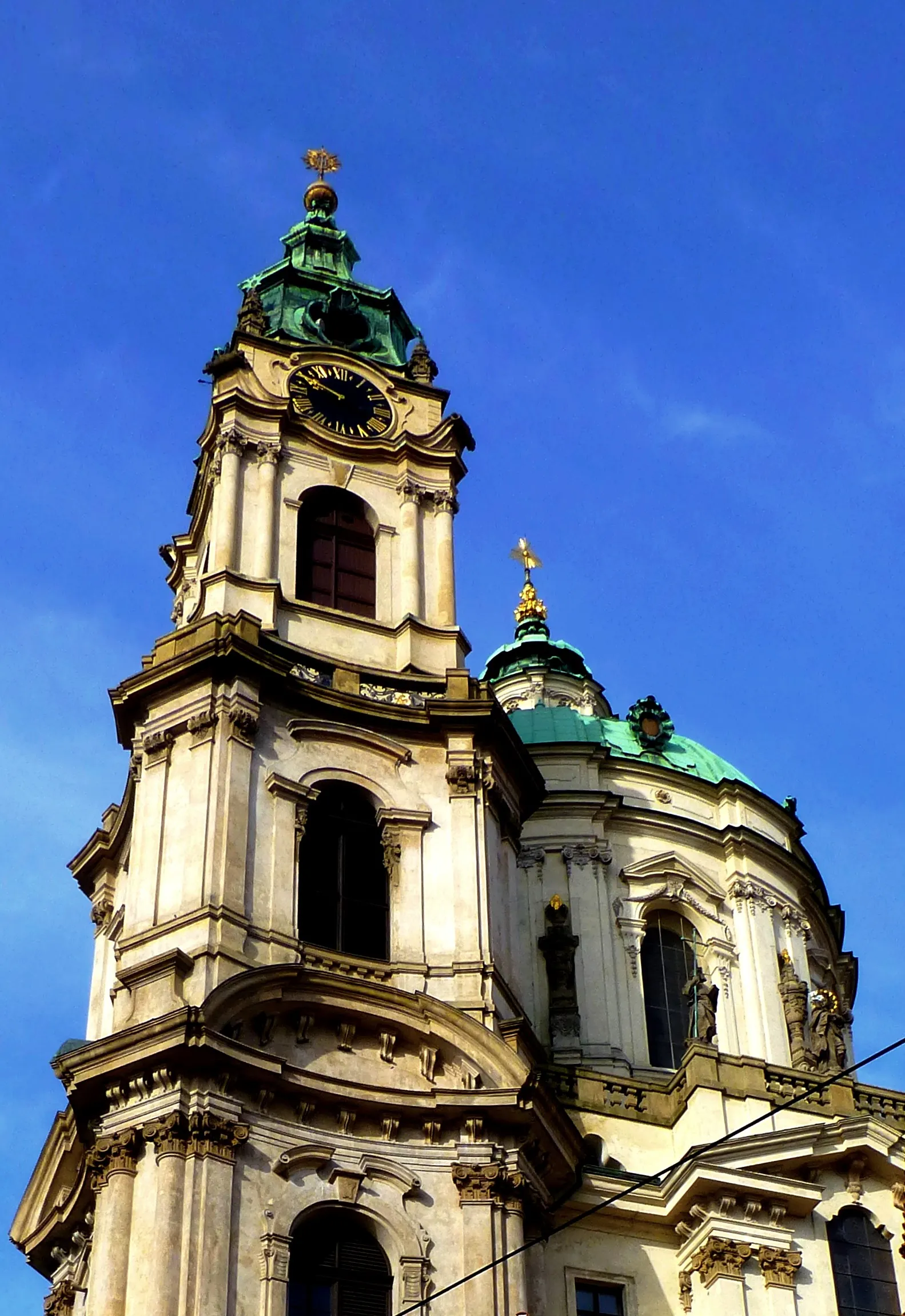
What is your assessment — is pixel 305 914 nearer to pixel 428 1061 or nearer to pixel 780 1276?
pixel 428 1061

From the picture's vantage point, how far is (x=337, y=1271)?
97.0 ft

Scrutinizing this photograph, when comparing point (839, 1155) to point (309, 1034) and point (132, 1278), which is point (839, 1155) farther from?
point (132, 1278)

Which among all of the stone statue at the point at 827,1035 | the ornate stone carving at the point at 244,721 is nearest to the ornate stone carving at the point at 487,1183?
the ornate stone carving at the point at 244,721

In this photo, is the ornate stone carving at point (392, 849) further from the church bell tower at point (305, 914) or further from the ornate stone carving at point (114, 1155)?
the ornate stone carving at point (114, 1155)

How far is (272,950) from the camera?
32125 mm

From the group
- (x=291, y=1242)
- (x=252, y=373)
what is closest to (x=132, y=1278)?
(x=291, y=1242)

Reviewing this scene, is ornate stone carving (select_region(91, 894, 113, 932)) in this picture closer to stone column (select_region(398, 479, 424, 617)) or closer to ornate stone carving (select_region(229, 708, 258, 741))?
ornate stone carving (select_region(229, 708, 258, 741))

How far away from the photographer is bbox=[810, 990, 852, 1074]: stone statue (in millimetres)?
37031

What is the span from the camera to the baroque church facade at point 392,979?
2969 centimetres

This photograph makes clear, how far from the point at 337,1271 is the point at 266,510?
544 inches

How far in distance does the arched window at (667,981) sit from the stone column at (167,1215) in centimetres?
1332

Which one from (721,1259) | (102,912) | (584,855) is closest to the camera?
(721,1259)

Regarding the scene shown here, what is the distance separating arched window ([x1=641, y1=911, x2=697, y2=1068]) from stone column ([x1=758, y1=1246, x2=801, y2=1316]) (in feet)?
28.2

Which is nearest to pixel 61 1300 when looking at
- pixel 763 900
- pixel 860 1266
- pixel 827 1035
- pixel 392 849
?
pixel 392 849
